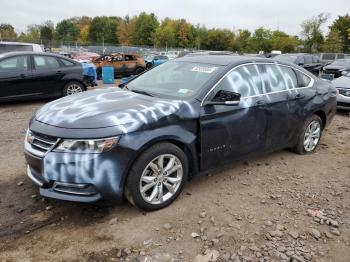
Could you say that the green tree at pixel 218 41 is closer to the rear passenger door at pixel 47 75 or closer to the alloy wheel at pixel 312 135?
the rear passenger door at pixel 47 75

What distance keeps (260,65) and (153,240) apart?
2779 mm

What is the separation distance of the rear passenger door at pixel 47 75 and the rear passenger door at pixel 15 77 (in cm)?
19

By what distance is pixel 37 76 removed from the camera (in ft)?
30.6

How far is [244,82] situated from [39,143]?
2562 millimetres

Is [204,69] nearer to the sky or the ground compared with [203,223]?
nearer to the sky

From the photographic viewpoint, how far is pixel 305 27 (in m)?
61.5

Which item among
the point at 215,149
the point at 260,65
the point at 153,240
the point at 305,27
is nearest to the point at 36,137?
the point at 153,240

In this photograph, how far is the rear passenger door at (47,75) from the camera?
9.38 m

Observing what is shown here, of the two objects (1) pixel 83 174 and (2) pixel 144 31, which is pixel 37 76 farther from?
(2) pixel 144 31

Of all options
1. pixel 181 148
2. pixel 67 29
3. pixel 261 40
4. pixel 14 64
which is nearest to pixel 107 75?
pixel 14 64

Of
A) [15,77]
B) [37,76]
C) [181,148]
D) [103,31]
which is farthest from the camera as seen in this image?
[103,31]

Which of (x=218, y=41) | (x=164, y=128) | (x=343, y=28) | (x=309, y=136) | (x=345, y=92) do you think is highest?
(x=343, y=28)

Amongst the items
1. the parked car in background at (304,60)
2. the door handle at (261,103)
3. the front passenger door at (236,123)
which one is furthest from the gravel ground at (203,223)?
the parked car in background at (304,60)

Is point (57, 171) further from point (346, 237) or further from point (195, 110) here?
point (346, 237)
